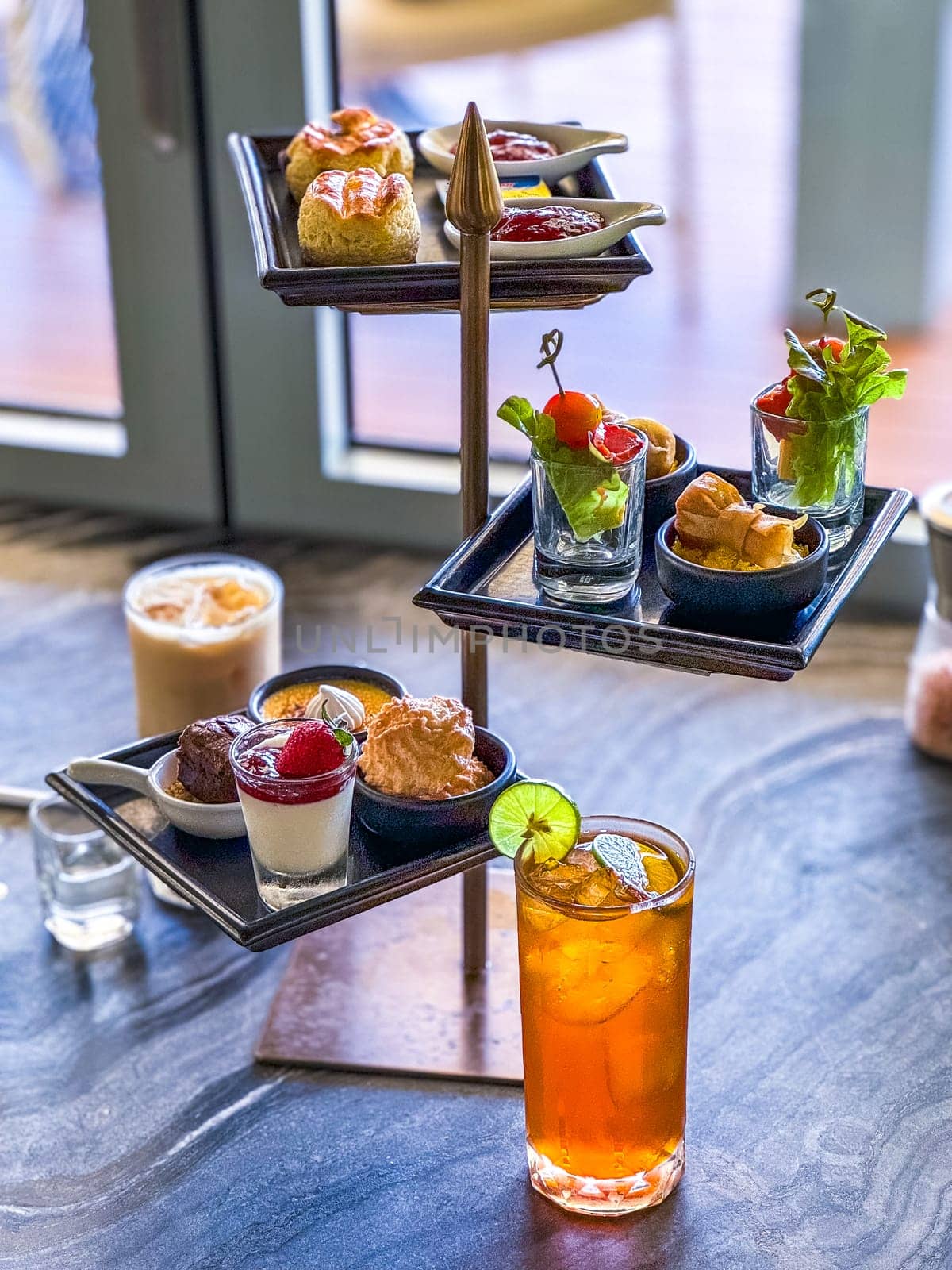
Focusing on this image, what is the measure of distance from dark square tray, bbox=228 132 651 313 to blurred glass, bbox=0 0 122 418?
951 millimetres

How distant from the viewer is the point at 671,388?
2549mm

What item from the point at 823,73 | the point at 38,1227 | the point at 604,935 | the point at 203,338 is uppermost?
the point at 823,73

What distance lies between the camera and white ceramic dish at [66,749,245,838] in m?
1.14

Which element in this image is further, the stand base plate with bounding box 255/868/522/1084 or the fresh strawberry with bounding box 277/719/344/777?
the stand base plate with bounding box 255/868/522/1084

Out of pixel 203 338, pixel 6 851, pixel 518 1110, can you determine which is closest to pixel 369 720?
pixel 518 1110

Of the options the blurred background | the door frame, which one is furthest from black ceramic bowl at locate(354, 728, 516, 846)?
the door frame

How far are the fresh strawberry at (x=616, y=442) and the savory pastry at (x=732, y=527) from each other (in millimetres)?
43

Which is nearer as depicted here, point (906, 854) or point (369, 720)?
point (369, 720)

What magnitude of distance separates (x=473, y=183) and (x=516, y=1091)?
677mm

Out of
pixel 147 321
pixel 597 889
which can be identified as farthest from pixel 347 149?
pixel 147 321

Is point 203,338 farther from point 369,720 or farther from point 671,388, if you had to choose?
point 369,720

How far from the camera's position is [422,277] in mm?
1099

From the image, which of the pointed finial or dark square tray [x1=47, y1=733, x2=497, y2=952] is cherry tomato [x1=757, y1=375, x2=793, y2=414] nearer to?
the pointed finial

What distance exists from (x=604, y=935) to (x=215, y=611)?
579 millimetres
